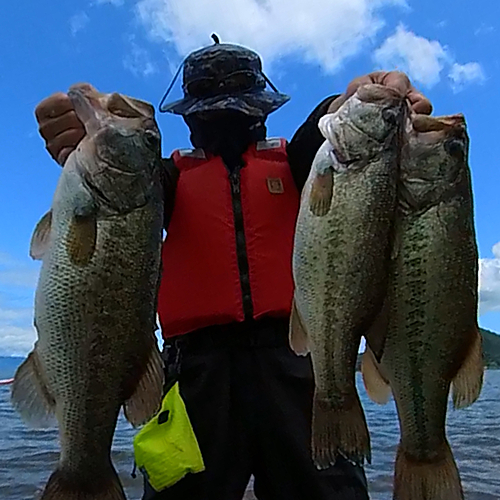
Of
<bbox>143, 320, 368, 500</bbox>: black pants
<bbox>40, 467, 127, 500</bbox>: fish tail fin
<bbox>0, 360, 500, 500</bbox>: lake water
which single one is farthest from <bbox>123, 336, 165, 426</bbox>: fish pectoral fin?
<bbox>0, 360, 500, 500</bbox>: lake water

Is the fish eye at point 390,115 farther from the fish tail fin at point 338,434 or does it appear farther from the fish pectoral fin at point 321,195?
the fish tail fin at point 338,434

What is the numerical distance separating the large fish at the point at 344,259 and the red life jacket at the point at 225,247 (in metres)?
0.81

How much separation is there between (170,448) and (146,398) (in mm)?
782

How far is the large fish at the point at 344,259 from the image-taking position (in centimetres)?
336

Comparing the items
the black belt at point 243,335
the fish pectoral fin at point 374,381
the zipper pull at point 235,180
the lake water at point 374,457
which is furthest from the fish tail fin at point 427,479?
the lake water at point 374,457

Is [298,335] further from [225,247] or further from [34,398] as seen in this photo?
[34,398]

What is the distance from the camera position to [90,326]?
3232mm

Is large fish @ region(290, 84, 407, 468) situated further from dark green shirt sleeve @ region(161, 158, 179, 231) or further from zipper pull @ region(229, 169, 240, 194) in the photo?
dark green shirt sleeve @ region(161, 158, 179, 231)

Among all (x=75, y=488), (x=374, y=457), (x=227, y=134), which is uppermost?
(x=227, y=134)

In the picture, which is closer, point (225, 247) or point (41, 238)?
point (41, 238)

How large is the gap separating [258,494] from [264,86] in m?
2.41

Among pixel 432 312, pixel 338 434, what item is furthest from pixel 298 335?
pixel 432 312

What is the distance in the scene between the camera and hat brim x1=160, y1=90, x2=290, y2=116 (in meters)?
4.36

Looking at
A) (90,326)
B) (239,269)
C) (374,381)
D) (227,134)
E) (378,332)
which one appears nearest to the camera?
(90,326)
